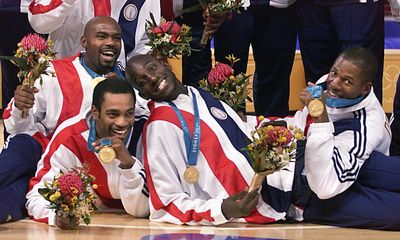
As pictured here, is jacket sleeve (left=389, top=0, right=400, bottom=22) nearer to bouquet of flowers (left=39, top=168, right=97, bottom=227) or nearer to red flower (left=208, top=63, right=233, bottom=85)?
red flower (left=208, top=63, right=233, bottom=85)

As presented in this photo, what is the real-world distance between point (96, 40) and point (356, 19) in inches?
66.8

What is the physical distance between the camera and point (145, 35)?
722cm

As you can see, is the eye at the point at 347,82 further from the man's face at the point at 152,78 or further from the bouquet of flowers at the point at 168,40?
the bouquet of flowers at the point at 168,40

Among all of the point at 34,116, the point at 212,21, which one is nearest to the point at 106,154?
the point at 34,116

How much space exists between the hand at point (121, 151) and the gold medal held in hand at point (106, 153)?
22mm

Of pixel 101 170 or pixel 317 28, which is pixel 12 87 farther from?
pixel 317 28

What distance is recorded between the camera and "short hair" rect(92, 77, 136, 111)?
6.05 meters

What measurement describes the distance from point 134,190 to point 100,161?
268 millimetres

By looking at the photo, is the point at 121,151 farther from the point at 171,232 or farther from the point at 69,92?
the point at 69,92

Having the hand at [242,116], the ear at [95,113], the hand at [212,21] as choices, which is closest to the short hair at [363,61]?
the hand at [242,116]

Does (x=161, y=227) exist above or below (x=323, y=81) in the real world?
below

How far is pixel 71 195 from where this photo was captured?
570cm

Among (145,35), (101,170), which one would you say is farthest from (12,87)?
(101,170)

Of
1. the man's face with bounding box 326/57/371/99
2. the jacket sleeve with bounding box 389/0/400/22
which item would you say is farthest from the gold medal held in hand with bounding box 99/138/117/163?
the jacket sleeve with bounding box 389/0/400/22
